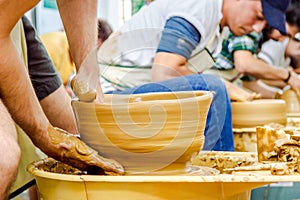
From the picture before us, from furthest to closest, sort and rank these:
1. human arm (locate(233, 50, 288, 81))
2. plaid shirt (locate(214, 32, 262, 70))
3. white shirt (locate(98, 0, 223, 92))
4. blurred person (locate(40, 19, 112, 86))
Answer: blurred person (locate(40, 19, 112, 86)) → human arm (locate(233, 50, 288, 81)) → plaid shirt (locate(214, 32, 262, 70)) → white shirt (locate(98, 0, 223, 92))

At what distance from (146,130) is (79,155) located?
0.53 feet

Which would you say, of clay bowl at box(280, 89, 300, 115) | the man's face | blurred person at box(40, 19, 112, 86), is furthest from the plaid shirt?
blurred person at box(40, 19, 112, 86)

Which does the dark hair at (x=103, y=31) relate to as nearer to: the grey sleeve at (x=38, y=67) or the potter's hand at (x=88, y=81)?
the grey sleeve at (x=38, y=67)

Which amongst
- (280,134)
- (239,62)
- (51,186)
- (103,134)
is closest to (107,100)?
(103,134)

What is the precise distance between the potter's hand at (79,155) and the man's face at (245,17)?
5.22ft

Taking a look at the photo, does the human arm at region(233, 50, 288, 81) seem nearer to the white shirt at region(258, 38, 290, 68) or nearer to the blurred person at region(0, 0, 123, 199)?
the white shirt at region(258, 38, 290, 68)

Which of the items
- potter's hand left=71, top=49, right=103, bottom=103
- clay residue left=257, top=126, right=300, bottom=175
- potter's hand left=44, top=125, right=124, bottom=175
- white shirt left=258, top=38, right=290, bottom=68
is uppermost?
potter's hand left=71, top=49, right=103, bottom=103

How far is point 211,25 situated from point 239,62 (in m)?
0.91

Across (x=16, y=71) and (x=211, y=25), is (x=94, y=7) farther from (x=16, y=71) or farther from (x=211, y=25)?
(x=211, y=25)

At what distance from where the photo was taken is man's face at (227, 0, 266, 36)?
2.54 metres

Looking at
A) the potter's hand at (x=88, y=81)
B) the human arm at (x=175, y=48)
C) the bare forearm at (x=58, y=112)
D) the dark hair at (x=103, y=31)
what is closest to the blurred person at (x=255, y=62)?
the human arm at (x=175, y=48)

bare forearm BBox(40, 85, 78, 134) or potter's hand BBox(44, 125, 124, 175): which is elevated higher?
potter's hand BBox(44, 125, 124, 175)

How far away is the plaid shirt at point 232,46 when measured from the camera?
296 centimetres

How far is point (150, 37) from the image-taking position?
1.68m
